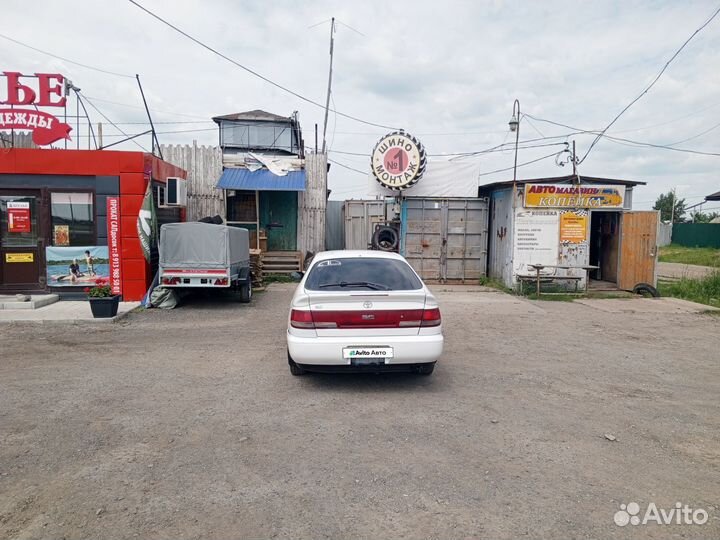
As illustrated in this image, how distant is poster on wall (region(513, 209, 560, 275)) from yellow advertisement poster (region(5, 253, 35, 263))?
1208 cm

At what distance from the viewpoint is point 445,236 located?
1634 cm

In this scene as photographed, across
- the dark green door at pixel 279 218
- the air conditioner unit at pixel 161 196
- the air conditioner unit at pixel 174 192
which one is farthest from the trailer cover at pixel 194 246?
the dark green door at pixel 279 218

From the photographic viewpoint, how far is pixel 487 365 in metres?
7.10

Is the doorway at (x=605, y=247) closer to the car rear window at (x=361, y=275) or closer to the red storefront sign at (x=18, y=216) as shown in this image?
A: the car rear window at (x=361, y=275)

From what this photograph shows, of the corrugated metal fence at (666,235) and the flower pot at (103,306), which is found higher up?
the corrugated metal fence at (666,235)

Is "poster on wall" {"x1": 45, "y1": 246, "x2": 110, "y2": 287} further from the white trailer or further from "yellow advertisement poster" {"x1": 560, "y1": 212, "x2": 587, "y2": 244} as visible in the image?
"yellow advertisement poster" {"x1": 560, "y1": 212, "x2": 587, "y2": 244}

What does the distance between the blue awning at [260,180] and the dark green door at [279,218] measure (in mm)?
1073

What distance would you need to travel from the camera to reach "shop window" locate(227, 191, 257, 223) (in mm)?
17609

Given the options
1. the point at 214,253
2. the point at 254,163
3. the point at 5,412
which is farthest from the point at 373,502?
the point at 254,163

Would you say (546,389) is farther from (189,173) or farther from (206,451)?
(189,173)

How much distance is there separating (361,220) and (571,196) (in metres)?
6.90

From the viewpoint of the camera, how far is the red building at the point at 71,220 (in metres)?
11.6

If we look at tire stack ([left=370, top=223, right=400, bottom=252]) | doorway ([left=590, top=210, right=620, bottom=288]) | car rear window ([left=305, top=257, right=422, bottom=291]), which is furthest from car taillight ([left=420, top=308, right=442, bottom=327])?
doorway ([left=590, top=210, right=620, bottom=288])

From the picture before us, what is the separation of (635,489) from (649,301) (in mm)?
10986
